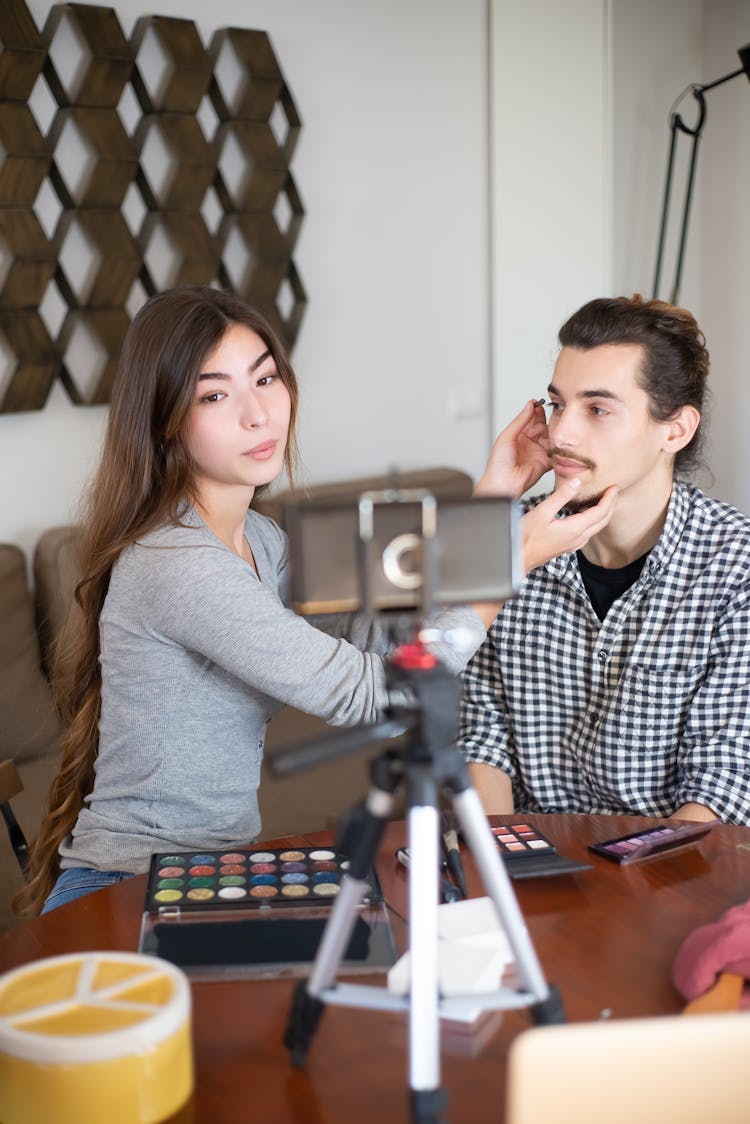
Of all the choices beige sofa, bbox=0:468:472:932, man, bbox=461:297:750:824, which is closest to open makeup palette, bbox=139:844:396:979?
man, bbox=461:297:750:824

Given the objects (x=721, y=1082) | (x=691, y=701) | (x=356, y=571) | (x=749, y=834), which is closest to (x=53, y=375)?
(x=691, y=701)

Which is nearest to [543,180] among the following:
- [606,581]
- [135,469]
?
[606,581]

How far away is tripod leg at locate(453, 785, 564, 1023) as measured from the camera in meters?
0.83

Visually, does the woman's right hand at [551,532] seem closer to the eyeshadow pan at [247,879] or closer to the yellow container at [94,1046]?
the eyeshadow pan at [247,879]

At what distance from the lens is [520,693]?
186 cm

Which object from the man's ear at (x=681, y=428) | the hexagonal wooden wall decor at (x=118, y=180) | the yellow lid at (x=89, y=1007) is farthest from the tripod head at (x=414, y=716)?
the hexagonal wooden wall decor at (x=118, y=180)

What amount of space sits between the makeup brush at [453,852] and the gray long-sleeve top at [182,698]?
5.6 inches

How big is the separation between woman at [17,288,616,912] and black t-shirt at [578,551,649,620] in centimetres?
26

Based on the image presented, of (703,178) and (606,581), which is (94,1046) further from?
(703,178)

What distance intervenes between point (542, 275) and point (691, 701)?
2.24 metres

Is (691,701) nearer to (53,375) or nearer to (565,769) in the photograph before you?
(565,769)

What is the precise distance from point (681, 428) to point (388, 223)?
5.48 ft

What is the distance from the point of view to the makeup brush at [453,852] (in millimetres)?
1193

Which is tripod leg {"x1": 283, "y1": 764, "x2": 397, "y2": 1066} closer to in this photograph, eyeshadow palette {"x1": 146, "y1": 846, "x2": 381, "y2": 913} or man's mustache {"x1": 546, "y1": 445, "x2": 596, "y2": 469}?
eyeshadow palette {"x1": 146, "y1": 846, "x2": 381, "y2": 913}
